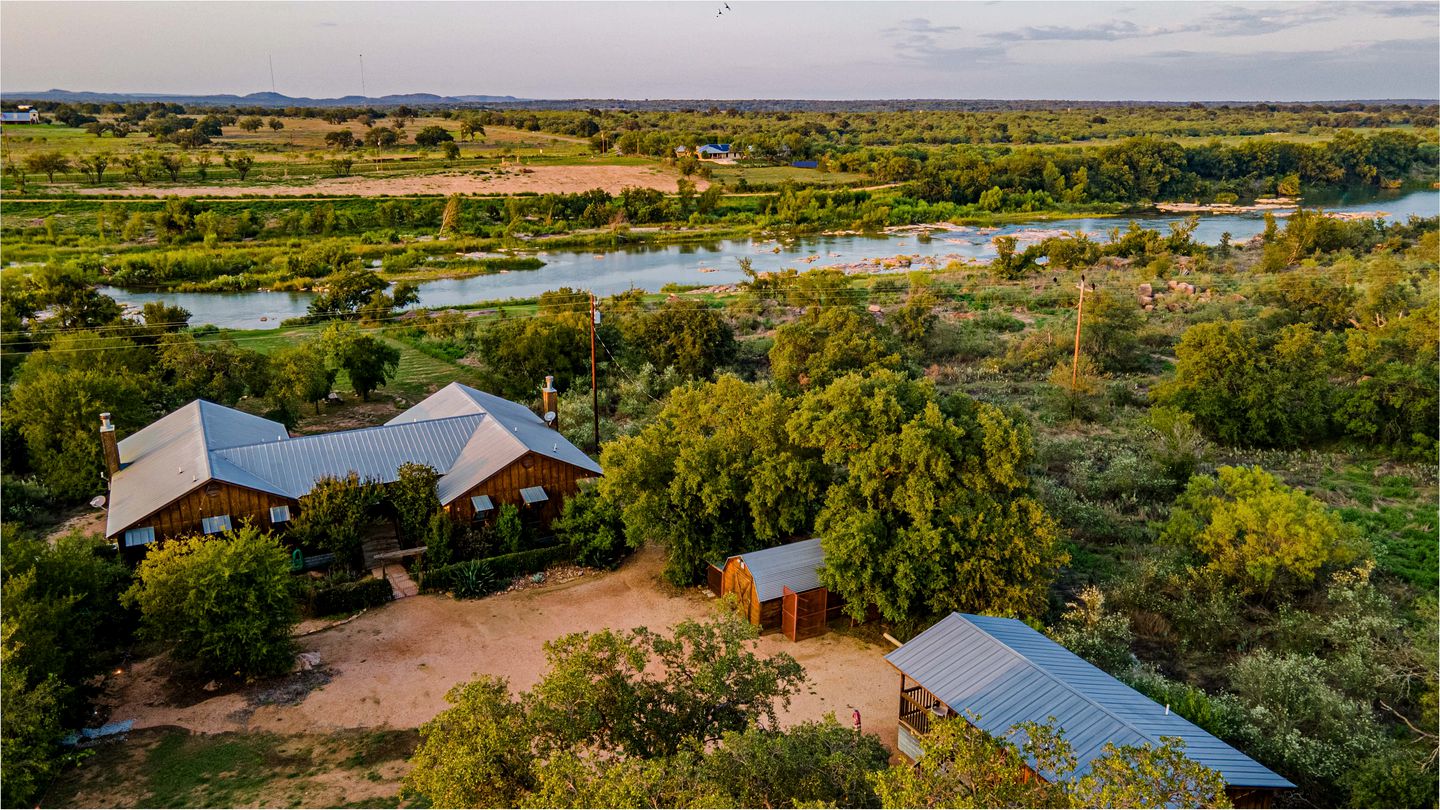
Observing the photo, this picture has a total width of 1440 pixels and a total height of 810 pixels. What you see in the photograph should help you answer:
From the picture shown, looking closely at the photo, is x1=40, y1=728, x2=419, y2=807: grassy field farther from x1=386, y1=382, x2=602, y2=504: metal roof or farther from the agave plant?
x1=386, y1=382, x2=602, y2=504: metal roof

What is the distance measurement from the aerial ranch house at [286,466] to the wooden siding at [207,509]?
21 millimetres

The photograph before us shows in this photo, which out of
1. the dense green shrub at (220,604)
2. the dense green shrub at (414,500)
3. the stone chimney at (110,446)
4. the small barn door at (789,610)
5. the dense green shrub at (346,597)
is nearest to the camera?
the dense green shrub at (220,604)

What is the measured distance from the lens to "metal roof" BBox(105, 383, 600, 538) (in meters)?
20.0

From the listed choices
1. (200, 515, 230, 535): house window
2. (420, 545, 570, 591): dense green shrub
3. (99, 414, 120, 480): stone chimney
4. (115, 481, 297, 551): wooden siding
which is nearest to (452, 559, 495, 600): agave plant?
(420, 545, 570, 591): dense green shrub

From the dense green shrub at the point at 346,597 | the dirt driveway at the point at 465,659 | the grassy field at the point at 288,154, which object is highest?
the grassy field at the point at 288,154

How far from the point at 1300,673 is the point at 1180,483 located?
33.0 feet

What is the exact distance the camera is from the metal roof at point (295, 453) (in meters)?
20.0

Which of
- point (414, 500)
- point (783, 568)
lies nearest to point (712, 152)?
point (414, 500)

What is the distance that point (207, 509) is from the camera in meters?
19.6

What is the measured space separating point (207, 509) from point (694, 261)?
4923 cm

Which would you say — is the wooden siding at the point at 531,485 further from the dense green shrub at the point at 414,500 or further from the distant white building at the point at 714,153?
the distant white building at the point at 714,153

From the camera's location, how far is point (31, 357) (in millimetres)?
29203

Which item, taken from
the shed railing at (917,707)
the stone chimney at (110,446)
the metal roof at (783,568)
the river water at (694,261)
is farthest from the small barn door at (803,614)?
the river water at (694,261)

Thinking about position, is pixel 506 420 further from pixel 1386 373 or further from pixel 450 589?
pixel 1386 373
